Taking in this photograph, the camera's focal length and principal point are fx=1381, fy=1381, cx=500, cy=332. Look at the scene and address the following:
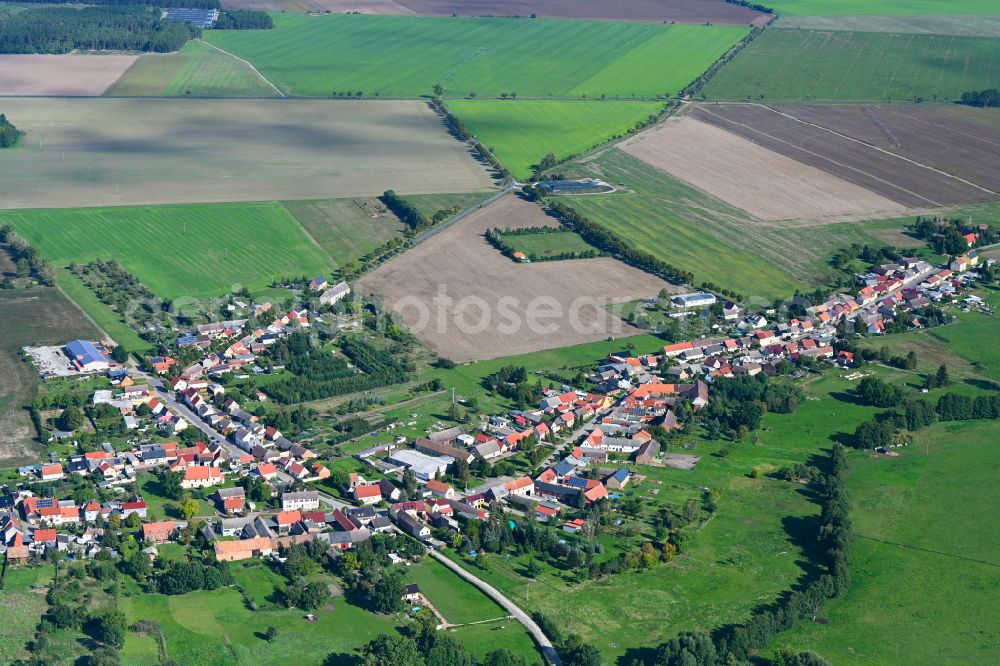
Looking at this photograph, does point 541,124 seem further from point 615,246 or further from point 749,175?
point 615,246

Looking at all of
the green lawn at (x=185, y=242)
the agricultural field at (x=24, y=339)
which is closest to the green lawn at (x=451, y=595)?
the agricultural field at (x=24, y=339)

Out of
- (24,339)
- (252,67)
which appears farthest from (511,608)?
(252,67)

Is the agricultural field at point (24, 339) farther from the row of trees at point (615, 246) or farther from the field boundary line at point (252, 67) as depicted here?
the field boundary line at point (252, 67)

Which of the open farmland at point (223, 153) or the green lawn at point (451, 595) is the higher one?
the open farmland at point (223, 153)

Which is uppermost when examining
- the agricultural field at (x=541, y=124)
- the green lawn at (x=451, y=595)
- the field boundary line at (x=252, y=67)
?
the field boundary line at (x=252, y=67)

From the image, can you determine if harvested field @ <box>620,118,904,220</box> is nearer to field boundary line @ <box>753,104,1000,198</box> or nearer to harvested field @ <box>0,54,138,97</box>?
field boundary line @ <box>753,104,1000,198</box>

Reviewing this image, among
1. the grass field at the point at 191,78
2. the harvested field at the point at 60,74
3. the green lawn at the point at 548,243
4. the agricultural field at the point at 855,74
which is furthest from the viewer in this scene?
the agricultural field at the point at 855,74
